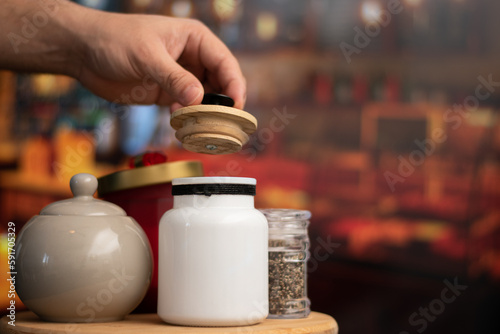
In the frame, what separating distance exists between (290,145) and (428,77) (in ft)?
2.58

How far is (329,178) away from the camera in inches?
110

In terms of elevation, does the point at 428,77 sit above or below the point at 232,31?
below

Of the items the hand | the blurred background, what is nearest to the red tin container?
the hand

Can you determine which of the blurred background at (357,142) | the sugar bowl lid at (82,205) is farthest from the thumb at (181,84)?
the blurred background at (357,142)

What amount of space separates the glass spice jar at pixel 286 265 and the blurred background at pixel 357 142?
183cm

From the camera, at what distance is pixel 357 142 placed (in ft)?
9.11

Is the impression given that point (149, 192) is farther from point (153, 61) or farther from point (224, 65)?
point (224, 65)

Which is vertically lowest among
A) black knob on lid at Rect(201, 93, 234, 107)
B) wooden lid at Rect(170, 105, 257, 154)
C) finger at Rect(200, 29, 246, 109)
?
Result: wooden lid at Rect(170, 105, 257, 154)

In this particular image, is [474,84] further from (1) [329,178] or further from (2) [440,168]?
(1) [329,178]

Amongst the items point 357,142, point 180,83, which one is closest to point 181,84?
point 180,83

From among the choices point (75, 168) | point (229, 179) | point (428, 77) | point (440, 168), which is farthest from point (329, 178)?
point (229, 179)

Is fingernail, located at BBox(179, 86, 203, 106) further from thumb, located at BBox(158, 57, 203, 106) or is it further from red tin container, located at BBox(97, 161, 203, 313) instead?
red tin container, located at BBox(97, 161, 203, 313)

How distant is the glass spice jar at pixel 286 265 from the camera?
Result: 89cm

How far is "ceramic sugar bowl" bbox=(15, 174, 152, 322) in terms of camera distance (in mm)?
756
